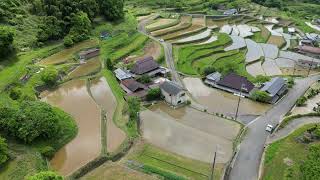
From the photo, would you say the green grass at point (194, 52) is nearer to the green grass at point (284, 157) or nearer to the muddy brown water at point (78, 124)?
the muddy brown water at point (78, 124)

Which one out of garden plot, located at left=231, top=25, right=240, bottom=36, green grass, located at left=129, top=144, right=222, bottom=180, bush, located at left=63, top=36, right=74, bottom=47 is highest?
bush, located at left=63, top=36, right=74, bottom=47

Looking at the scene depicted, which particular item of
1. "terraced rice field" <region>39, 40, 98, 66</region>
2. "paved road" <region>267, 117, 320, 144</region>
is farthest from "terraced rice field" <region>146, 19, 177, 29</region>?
"paved road" <region>267, 117, 320, 144</region>

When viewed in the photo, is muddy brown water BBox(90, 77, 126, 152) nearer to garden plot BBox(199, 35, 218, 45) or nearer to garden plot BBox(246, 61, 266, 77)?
garden plot BBox(246, 61, 266, 77)

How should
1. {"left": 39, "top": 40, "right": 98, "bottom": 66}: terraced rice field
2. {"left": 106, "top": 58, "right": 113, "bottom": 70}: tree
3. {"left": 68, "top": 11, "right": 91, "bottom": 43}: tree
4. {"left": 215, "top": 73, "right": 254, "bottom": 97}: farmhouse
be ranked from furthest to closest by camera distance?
{"left": 68, "top": 11, "right": 91, "bottom": 43}: tree
{"left": 106, "top": 58, "right": 113, "bottom": 70}: tree
{"left": 39, "top": 40, "right": 98, "bottom": 66}: terraced rice field
{"left": 215, "top": 73, "right": 254, "bottom": 97}: farmhouse

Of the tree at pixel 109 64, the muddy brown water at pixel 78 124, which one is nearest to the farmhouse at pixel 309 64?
the tree at pixel 109 64

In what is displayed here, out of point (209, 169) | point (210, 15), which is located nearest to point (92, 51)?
point (209, 169)

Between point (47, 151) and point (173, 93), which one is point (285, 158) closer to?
point (173, 93)
